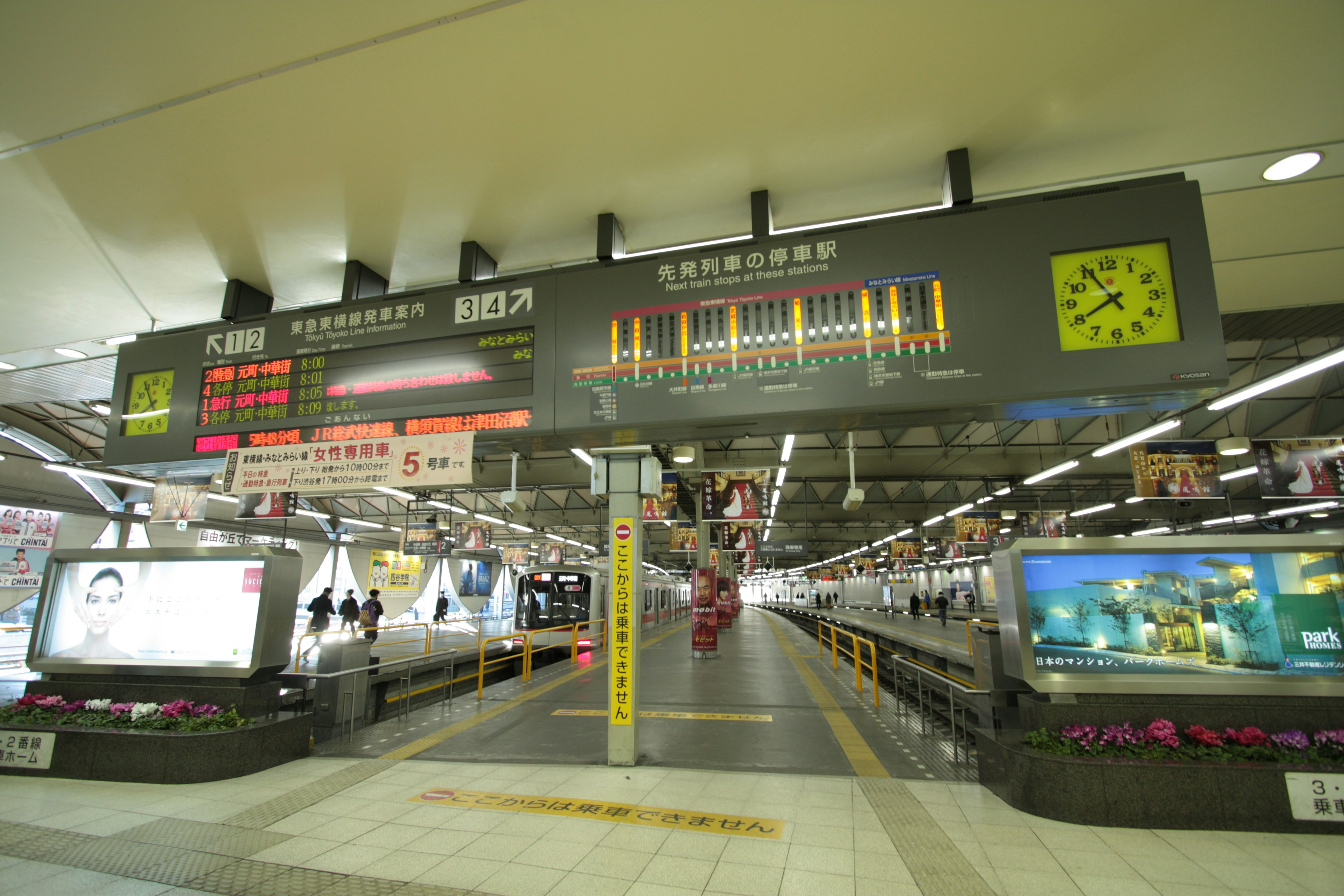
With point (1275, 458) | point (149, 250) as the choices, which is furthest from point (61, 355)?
point (1275, 458)

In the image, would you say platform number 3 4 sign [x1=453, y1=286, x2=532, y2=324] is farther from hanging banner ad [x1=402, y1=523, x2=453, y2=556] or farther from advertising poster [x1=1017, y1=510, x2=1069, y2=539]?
advertising poster [x1=1017, y1=510, x2=1069, y2=539]

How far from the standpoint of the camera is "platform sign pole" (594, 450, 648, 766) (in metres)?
5.96

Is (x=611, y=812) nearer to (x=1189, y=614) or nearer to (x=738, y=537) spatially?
(x=1189, y=614)

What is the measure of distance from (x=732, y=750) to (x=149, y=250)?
7.98 m

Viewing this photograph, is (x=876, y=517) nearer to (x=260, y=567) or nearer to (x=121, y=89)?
(x=260, y=567)

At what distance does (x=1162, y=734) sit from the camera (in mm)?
4547

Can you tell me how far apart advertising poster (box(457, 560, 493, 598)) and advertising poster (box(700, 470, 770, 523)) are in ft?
91.2

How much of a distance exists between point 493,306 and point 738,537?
17790 mm

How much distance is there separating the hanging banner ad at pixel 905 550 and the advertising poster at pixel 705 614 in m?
18.6

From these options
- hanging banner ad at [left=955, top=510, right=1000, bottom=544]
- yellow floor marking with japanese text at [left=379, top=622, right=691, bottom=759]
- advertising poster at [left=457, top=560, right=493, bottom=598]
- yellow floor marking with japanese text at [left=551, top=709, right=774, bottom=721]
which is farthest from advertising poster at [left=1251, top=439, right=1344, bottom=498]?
advertising poster at [left=457, top=560, right=493, bottom=598]

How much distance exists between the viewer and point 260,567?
6.43m

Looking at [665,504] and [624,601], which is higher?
[665,504]

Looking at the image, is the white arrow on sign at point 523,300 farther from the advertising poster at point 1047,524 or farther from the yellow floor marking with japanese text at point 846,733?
the advertising poster at point 1047,524

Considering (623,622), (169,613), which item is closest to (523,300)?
(623,622)
